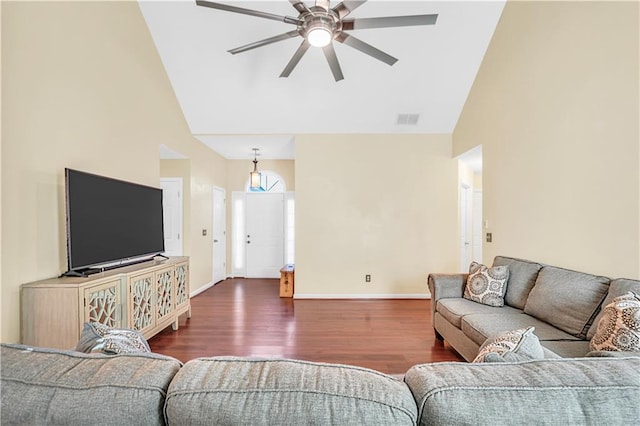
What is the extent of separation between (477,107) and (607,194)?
2359 mm

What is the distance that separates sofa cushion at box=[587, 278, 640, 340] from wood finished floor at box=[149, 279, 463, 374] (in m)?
1.20

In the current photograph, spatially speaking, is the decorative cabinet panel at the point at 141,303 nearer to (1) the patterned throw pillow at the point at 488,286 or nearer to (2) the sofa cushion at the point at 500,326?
(2) the sofa cushion at the point at 500,326

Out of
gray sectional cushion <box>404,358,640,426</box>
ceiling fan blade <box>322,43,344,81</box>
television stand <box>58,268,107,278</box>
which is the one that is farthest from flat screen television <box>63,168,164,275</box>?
gray sectional cushion <box>404,358,640,426</box>

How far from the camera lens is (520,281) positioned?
115 inches

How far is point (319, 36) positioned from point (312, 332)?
2.95 meters

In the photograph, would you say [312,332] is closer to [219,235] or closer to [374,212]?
[374,212]

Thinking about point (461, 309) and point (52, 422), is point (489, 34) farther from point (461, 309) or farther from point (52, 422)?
point (52, 422)

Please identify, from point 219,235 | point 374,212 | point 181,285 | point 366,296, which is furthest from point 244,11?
point 219,235

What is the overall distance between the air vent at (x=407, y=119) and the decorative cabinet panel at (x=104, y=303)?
421 cm

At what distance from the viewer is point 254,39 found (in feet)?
12.7

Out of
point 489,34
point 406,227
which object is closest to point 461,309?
point 406,227

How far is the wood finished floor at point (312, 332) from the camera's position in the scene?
2.99 meters

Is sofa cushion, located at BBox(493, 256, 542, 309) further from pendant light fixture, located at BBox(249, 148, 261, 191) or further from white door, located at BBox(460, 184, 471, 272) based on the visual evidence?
pendant light fixture, located at BBox(249, 148, 261, 191)

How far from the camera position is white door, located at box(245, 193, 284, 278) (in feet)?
22.7
